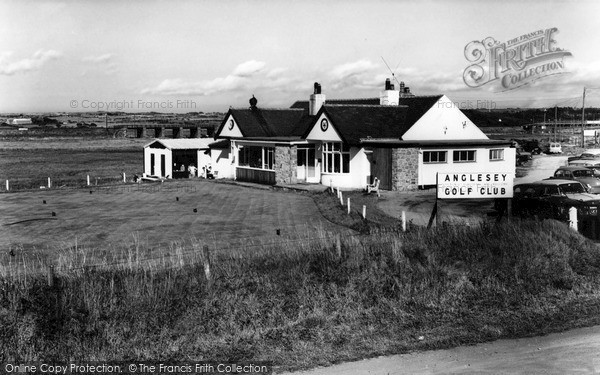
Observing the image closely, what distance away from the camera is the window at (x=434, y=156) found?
3256 cm

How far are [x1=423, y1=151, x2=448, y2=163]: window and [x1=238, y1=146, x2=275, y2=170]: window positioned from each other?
912 cm

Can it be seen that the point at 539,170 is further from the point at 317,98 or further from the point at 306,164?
the point at 306,164

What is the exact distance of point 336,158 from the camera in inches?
1350

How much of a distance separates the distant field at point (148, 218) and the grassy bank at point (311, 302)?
2.25 metres

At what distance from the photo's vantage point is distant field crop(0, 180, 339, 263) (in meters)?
19.4

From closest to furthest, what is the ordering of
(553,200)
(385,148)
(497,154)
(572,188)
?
(553,200)
(572,188)
(385,148)
(497,154)

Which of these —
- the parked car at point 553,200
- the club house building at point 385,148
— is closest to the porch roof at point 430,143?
the club house building at point 385,148

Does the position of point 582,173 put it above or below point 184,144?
below

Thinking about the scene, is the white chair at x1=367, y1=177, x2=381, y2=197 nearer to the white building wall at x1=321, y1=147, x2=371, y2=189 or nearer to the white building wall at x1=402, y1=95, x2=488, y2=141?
the white building wall at x1=321, y1=147, x2=371, y2=189

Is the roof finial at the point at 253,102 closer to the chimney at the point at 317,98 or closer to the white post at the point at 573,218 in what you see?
the chimney at the point at 317,98

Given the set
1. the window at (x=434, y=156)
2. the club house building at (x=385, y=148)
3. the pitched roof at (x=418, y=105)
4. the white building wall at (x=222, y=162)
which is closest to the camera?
the club house building at (x=385, y=148)

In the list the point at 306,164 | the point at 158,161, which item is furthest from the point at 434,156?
the point at 158,161

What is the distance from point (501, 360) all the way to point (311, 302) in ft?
12.1

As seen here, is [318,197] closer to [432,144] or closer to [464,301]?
[432,144]
